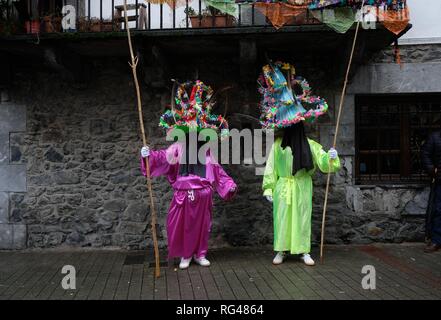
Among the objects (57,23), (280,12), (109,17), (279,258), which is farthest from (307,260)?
(57,23)

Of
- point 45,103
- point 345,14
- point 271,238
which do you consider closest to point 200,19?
point 345,14

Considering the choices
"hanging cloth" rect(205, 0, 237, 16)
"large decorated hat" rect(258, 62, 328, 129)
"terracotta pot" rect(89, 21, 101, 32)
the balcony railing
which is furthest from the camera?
"terracotta pot" rect(89, 21, 101, 32)

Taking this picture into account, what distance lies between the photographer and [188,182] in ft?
19.7

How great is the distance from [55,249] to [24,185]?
1.04 m

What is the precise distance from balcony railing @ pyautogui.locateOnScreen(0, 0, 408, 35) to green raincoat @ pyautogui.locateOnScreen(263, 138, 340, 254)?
1728 mm

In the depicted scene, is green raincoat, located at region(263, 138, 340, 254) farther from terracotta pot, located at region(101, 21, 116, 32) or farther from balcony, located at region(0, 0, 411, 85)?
terracotta pot, located at region(101, 21, 116, 32)

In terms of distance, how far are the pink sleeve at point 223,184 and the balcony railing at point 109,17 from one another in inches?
74.3

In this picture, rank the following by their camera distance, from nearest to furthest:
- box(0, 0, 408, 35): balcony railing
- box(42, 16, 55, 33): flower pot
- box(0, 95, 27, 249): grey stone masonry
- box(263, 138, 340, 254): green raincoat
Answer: box(263, 138, 340, 254): green raincoat → box(0, 0, 408, 35): balcony railing → box(42, 16, 55, 33): flower pot → box(0, 95, 27, 249): grey stone masonry

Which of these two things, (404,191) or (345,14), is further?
(404,191)

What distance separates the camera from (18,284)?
17.8 feet

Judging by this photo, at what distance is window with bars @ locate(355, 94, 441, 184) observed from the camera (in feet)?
23.9

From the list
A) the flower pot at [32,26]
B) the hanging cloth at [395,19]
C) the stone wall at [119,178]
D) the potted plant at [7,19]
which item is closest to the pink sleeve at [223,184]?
the stone wall at [119,178]

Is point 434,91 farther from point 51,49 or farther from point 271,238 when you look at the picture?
point 51,49

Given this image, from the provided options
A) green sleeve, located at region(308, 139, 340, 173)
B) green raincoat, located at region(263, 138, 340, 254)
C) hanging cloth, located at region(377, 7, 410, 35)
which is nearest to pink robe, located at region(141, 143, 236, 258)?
green raincoat, located at region(263, 138, 340, 254)
